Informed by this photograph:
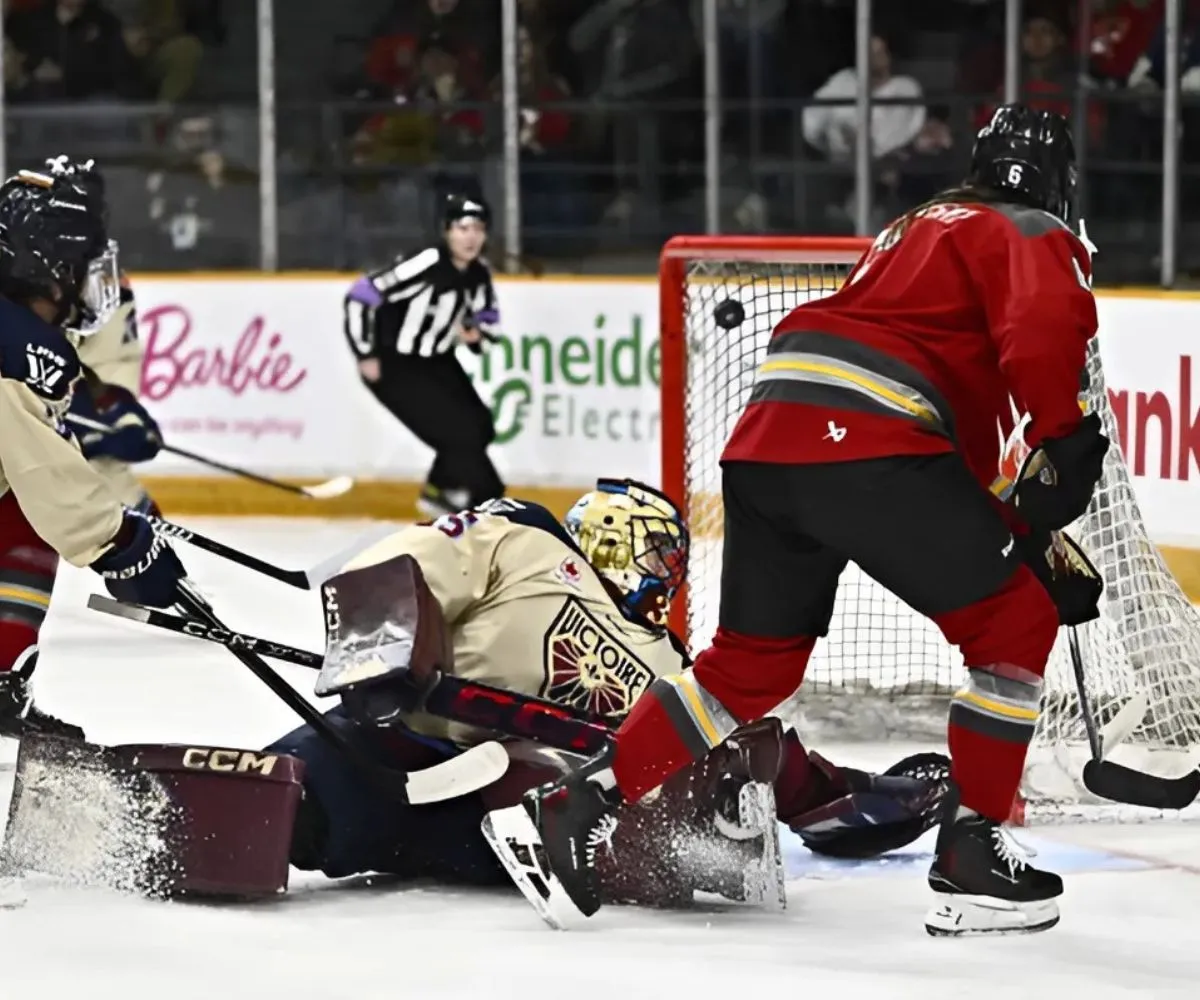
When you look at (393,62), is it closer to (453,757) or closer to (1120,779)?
(1120,779)

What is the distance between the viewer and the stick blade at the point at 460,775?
10.6 ft

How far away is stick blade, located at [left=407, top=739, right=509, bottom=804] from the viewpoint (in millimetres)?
3217

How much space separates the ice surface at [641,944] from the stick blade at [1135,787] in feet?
0.18

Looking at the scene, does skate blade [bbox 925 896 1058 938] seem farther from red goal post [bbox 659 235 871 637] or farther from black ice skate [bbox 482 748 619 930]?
red goal post [bbox 659 235 871 637]

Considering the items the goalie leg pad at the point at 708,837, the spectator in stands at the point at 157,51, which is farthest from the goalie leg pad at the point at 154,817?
the spectator in stands at the point at 157,51

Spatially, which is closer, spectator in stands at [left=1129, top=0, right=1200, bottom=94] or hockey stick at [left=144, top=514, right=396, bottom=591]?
hockey stick at [left=144, top=514, right=396, bottom=591]

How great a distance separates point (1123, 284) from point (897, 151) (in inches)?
42.7

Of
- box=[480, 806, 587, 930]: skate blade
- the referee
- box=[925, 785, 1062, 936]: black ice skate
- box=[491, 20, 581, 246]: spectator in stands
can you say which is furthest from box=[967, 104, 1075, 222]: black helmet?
box=[491, 20, 581, 246]: spectator in stands

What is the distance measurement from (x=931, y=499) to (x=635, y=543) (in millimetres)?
541

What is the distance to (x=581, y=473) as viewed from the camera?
7.82 metres

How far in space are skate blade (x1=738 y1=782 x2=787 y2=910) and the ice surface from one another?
1.3 inches

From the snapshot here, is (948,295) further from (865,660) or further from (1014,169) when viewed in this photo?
(865,660)

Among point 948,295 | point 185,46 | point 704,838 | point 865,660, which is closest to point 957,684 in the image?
point 865,660

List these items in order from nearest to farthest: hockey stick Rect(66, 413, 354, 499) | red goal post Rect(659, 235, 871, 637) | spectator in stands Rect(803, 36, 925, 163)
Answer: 1. red goal post Rect(659, 235, 871, 637)
2. hockey stick Rect(66, 413, 354, 499)
3. spectator in stands Rect(803, 36, 925, 163)
